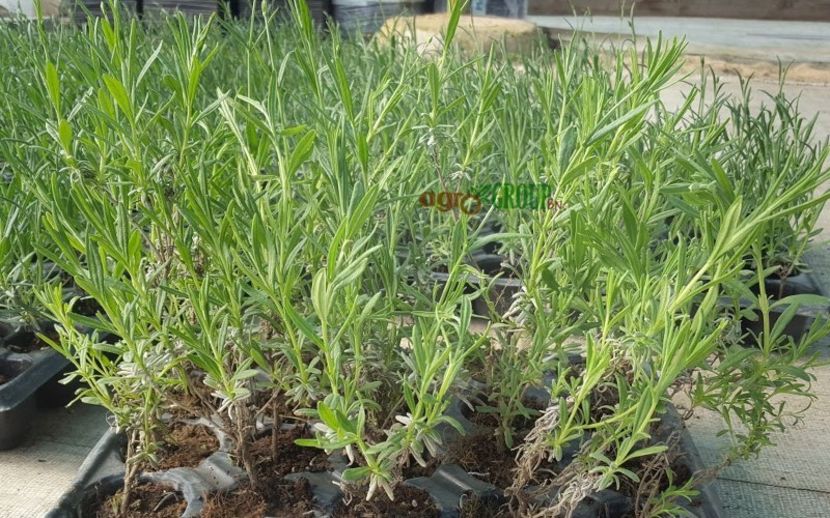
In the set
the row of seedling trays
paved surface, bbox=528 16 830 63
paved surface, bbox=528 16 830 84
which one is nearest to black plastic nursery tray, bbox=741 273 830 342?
the row of seedling trays

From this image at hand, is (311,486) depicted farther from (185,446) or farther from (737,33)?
(737,33)

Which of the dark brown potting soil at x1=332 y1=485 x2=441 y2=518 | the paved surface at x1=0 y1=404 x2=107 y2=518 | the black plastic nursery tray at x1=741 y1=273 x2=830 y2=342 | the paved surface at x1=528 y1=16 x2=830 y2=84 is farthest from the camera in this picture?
the paved surface at x1=528 y1=16 x2=830 y2=84

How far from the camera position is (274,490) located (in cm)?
81

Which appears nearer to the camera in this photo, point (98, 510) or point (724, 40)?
point (98, 510)

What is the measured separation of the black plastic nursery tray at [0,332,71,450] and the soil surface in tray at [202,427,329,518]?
1.35ft

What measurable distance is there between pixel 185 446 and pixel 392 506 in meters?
0.26

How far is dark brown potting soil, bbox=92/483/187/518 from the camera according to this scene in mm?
790

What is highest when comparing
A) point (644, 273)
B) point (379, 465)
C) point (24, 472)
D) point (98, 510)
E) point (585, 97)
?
point (585, 97)

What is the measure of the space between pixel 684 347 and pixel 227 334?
405 millimetres

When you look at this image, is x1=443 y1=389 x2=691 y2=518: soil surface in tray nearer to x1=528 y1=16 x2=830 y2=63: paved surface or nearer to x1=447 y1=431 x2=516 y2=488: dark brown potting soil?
x1=447 y1=431 x2=516 y2=488: dark brown potting soil

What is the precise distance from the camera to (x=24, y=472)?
1.07 meters

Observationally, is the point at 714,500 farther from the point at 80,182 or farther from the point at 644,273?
the point at 80,182

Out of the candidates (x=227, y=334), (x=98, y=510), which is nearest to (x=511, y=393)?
(x=227, y=334)

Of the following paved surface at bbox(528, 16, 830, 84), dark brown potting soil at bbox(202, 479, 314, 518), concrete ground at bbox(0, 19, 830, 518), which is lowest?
concrete ground at bbox(0, 19, 830, 518)
